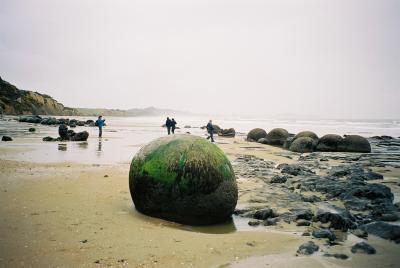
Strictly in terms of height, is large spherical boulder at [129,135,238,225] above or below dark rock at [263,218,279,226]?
above

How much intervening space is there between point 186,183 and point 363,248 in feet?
9.24

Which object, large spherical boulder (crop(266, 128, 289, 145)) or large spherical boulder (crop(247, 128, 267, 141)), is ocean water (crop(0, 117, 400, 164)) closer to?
large spherical boulder (crop(247, 128, 267, 141))

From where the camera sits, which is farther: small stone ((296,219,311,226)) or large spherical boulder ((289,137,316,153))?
large spherical boulder ((289,137,316,153))

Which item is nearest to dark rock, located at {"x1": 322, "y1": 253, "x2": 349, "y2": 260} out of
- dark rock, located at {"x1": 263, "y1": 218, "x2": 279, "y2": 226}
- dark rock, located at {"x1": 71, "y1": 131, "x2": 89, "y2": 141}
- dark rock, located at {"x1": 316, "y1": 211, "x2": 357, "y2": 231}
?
dark rock, located at {"x1": 316, "y1": 211, "x2": 357, "y2": 231}

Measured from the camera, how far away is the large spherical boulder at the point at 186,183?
547 cm

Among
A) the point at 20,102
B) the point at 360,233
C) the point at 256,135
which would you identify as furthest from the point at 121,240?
the point at 20,102

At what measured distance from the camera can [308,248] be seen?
4492 mm

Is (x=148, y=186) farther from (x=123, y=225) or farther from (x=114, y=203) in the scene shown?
(x=114, y=203)

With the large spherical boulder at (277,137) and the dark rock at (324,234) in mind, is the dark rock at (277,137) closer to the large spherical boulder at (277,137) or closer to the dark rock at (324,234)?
the large spherical boulder at (277,137)

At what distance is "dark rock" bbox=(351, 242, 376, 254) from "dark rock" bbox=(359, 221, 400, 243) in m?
0.67

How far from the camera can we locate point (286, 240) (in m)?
4.93

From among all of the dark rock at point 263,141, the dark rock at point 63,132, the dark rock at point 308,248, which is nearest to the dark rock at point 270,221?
the dark rock at point 308,248

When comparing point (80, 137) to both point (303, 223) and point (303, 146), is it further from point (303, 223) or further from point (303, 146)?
point (303, 223)

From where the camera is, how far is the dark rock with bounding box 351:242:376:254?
14.7ft
